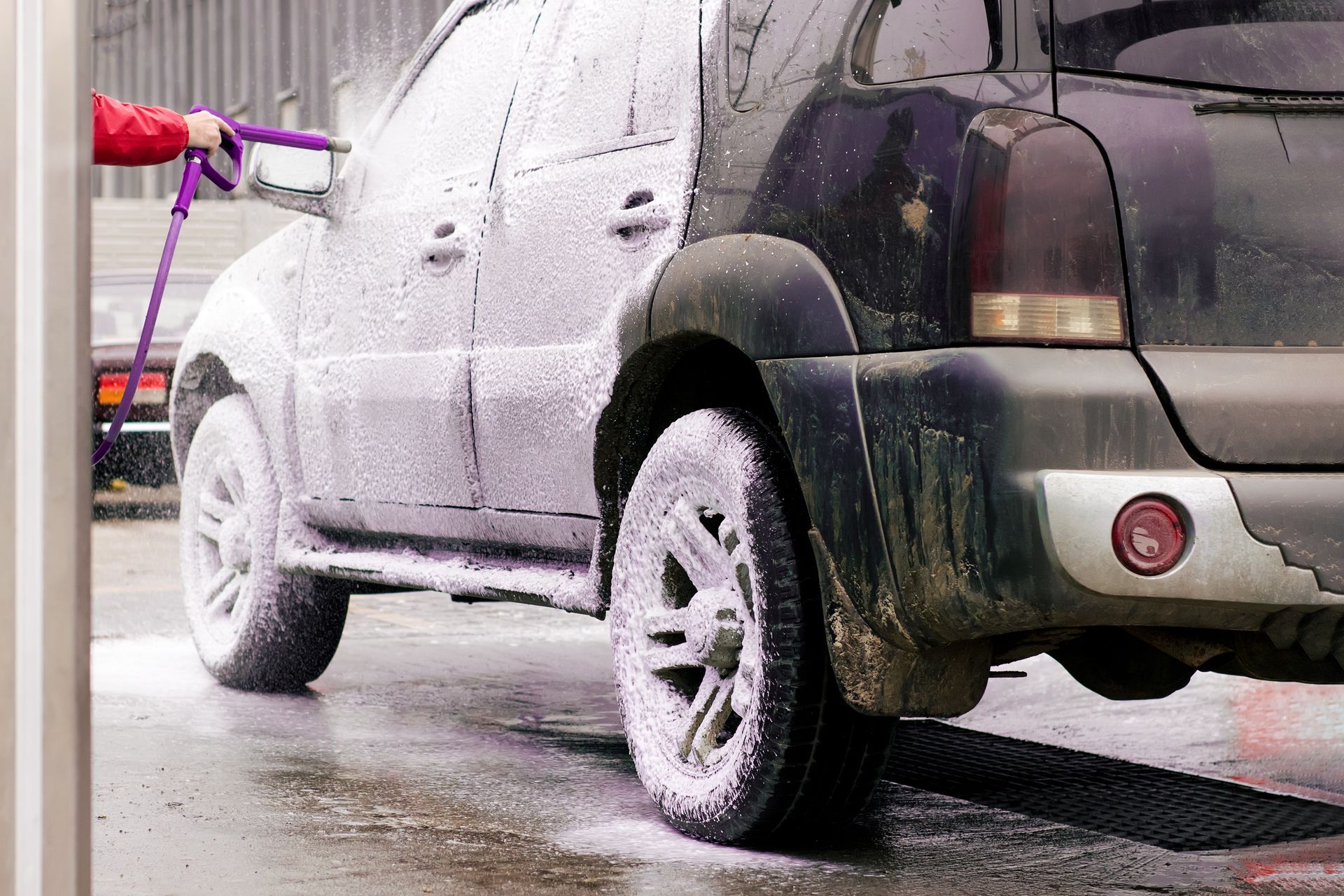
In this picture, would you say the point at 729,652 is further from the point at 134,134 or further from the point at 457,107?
the point at 457,107

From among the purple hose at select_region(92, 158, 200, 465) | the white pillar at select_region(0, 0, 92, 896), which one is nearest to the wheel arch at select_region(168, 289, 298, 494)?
the purple hose at select_region(92, 158, 200, 465)

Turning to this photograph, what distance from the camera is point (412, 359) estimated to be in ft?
15.4

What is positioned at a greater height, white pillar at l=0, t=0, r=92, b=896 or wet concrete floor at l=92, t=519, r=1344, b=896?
white pillar at l=0, t=0, r=92, b=896

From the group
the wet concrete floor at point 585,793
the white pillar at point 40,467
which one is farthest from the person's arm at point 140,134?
the white pillar at point 40,467

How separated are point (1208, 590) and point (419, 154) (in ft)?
8.81

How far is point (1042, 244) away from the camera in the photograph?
2.97 m

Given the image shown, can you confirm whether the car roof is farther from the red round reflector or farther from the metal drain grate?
the red round reflector

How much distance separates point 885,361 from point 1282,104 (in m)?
0.74

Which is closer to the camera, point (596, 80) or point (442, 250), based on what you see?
point (596, 80)

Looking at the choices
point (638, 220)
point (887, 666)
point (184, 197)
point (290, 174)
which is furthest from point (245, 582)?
point (887, 666)

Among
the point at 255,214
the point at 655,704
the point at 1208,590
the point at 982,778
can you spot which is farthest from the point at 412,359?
the point at 255,214

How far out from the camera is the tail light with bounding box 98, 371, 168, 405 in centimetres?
1254

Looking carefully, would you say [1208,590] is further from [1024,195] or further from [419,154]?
[419,154]

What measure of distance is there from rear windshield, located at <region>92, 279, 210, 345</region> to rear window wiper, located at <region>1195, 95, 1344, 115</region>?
35.9 ft
